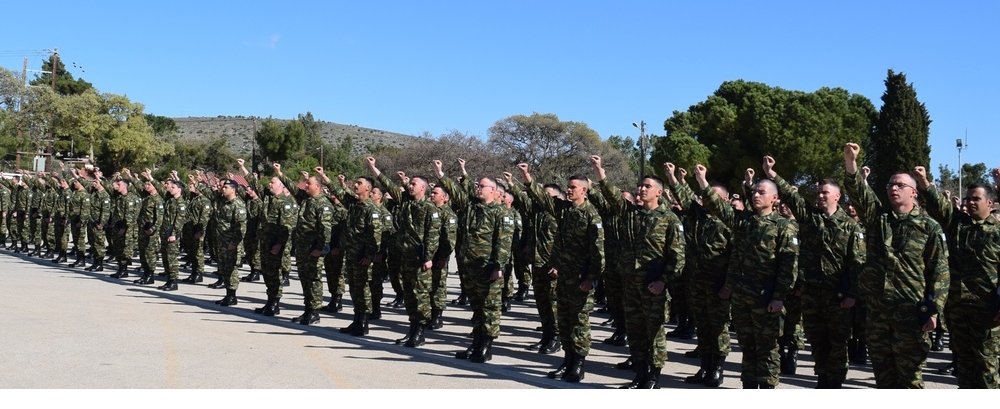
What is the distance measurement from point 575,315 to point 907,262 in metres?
2.83

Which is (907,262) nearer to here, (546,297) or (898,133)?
(546,297)

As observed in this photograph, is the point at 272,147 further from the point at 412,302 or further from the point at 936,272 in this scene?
the point at 936,272

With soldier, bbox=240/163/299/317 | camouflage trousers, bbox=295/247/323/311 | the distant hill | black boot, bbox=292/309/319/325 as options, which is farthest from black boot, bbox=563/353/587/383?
the distant hill

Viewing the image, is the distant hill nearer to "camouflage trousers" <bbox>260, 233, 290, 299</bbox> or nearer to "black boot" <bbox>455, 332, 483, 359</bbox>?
"camouflage trousers" <bbox>260, 233, 290, 299</bbox>

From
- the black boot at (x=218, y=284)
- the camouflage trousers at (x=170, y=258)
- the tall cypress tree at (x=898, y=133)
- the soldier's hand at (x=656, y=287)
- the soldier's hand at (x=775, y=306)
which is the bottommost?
the black boot at (x=218, y=284)

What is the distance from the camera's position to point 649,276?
23.5 feet

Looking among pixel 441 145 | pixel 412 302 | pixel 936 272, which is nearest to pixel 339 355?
pixel 412 302

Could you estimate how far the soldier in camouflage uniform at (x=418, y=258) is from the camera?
9.53 metres

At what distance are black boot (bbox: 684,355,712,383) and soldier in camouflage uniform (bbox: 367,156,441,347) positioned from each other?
2.99m

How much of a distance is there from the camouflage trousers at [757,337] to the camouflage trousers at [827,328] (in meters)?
0.73

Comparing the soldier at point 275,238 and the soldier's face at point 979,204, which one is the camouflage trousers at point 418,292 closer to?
the soldier at point 275,238

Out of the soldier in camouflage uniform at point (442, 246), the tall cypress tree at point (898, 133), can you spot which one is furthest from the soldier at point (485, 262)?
the tall cypress tree at point (898, 133)

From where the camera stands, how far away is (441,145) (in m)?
53.7

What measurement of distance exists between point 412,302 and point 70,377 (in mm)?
3443
